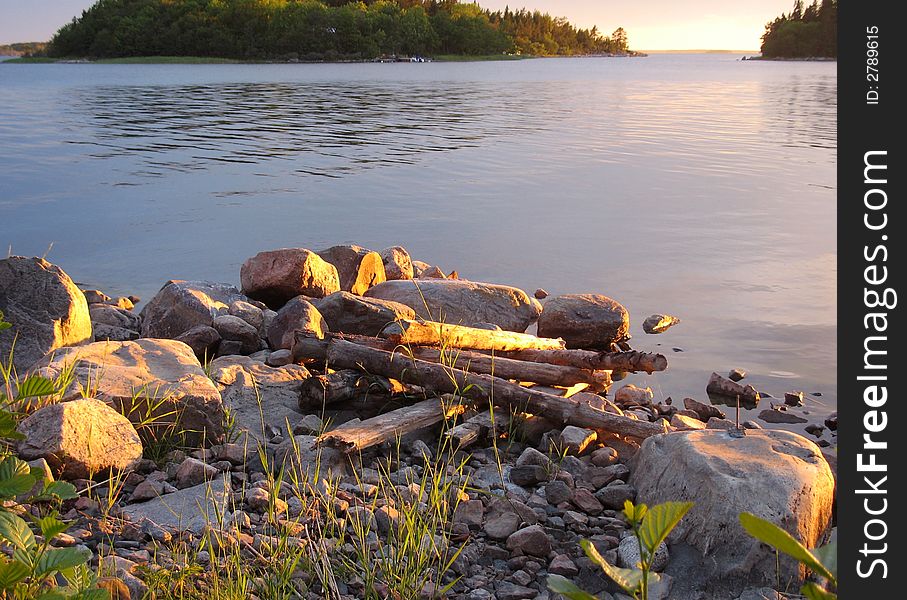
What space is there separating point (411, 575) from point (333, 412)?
82.0 inches

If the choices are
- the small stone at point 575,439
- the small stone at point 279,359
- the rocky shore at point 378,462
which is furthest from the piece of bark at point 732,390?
the small stone at point 279,359

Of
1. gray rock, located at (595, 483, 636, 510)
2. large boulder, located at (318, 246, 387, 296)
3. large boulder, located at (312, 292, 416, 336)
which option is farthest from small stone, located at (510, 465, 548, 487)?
large boulder, located at (318, 246, 387, 296)

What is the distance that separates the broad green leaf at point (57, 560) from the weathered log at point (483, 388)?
108 inches

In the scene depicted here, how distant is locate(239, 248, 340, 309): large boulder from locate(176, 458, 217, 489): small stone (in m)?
4.05

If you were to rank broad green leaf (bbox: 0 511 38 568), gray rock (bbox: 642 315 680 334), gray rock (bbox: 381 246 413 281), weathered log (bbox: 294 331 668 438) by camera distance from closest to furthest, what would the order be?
broad green leaf (bbox: 0 511 38 568) < weathered log (bbox: 294 331 668 438) < gray rock (bbox: 642 315 680 334) < gray rock (bbox: 381 246 413 281)

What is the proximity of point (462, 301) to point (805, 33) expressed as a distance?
141 meters

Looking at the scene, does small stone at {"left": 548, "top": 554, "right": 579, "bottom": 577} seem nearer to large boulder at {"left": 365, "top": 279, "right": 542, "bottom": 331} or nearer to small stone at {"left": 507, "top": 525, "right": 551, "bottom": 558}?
small stone at {"left": 507, "top": 525, "right": 551, "bottom": 558}

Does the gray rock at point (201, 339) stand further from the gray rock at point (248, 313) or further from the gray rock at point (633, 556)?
the gray rock at point (633, 556)

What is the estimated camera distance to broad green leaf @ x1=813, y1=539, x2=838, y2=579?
1094 mm

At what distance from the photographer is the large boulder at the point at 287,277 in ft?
25.6

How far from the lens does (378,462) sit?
13.2ft

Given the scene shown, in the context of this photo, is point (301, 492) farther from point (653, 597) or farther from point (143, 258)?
point (143, 258)

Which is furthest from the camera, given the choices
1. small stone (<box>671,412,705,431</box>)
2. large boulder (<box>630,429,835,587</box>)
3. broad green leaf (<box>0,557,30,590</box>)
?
small stone (<box>671,412,705,431</box>)

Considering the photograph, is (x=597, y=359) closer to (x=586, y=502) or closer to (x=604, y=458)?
(x=604, y=458)
